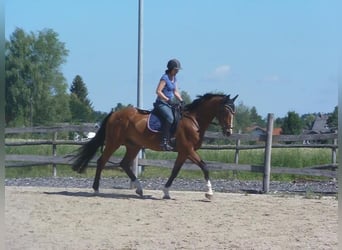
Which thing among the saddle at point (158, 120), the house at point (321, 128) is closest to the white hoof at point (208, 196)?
A: the saddle at point (158, 120)

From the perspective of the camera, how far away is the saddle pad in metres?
11.3

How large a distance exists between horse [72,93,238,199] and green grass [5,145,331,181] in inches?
174

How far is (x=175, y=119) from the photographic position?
1121cm

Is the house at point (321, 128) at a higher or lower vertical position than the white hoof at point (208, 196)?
higher

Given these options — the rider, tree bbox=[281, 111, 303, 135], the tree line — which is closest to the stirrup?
the rider

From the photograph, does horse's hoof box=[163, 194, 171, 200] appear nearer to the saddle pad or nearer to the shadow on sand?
the shadow on sand

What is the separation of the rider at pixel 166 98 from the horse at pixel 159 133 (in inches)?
6.6

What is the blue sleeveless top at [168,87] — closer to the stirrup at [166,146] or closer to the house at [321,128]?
the stirrup at [166,146]

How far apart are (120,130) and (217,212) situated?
3.06m

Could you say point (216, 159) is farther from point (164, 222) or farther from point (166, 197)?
point (164, 222)

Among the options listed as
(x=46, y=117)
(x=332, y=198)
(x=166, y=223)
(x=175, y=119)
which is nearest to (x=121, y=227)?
(x=166, y=223)

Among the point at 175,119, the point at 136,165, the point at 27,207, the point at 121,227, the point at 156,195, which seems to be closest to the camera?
the point at 121,227

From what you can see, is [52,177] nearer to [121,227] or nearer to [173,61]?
[173,61]

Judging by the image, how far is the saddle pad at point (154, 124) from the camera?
1131 cm
